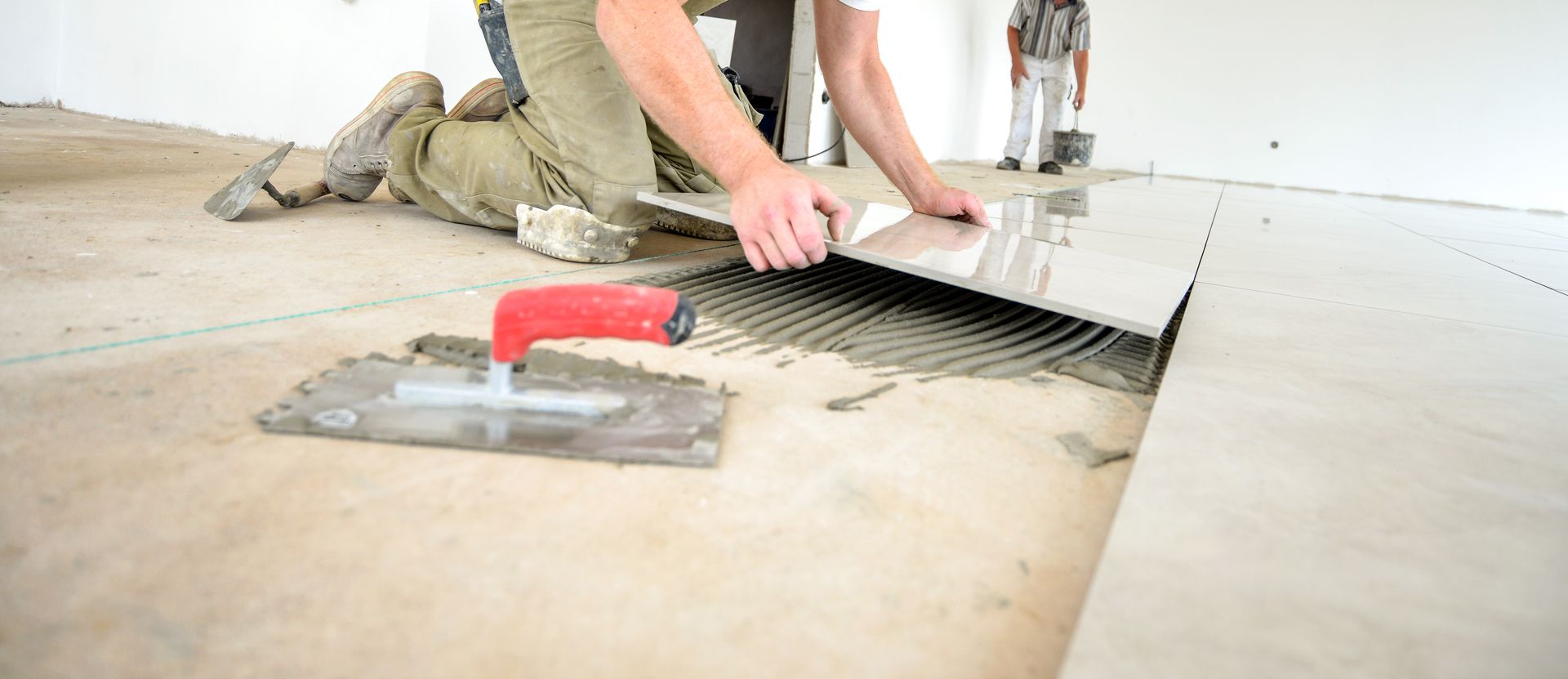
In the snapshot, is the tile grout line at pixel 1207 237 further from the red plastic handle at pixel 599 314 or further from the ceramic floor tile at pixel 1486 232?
the red plastic handle at pixel 599 314

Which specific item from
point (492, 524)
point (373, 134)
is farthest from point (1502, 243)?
point (492, 524)

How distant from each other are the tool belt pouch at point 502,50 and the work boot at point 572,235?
304mm

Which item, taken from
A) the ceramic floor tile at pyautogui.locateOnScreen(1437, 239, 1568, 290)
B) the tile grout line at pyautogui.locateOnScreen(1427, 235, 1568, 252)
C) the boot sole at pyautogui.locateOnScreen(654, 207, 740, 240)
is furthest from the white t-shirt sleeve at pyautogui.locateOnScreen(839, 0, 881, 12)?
the tile grout line at pyautogui.locateOnScreen(1427, 235, 1568, 252)

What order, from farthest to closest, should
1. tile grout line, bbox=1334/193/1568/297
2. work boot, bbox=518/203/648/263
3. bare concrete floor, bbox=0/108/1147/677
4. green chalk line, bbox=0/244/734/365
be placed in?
tile grout line, bbox=1334/193/1568/297, work boot, bbox=518/203/648/263, green chalk line, bbox=0/244/734/365, bare concrete floor, bbox=0/108/1147/677

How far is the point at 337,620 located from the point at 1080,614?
1.50ft

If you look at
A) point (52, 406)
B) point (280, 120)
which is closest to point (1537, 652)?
point (52, 406)

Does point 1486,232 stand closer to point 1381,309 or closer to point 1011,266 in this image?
point 1381,309

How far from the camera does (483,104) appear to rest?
2027 millimetres

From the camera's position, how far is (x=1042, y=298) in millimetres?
1129

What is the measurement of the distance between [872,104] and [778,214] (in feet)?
2.59

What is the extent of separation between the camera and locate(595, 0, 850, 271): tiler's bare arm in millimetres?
1199

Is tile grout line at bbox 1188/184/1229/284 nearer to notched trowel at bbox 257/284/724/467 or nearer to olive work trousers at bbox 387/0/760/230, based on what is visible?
olive work trousers at bbox 387/0/760/230

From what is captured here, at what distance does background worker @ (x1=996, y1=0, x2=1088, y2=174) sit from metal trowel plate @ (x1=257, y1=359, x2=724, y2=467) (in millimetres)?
6501

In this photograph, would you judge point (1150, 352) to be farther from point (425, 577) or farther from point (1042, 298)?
point (425, 577)
